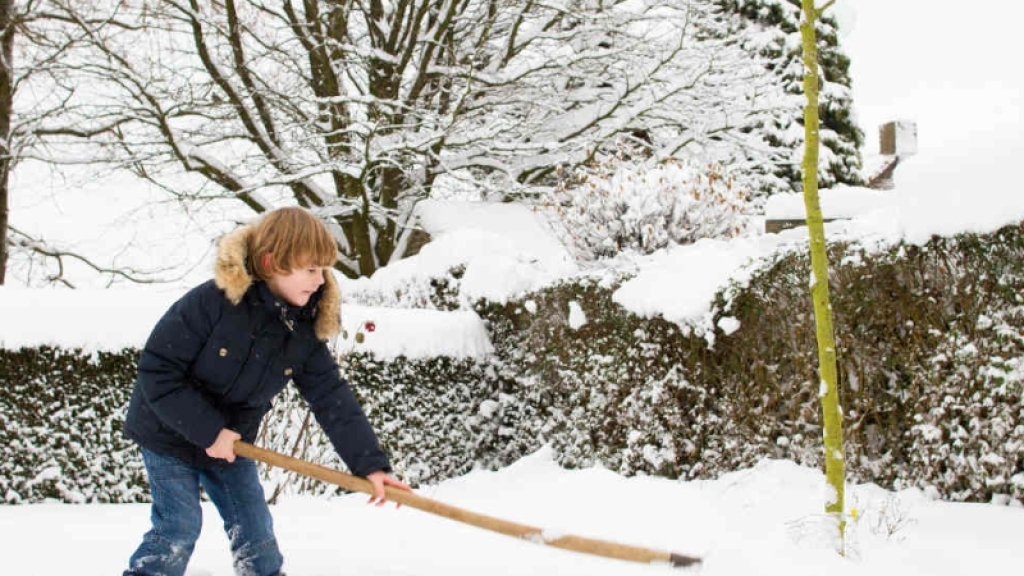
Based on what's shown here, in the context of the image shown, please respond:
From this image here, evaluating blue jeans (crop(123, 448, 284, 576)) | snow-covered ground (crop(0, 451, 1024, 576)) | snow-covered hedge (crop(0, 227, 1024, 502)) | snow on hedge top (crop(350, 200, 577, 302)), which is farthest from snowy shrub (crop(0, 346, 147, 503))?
blue jeans (crop(123, 448, 284, 576))

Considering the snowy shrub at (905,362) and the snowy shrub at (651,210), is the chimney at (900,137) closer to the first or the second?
the snowy shrub at (651,210)

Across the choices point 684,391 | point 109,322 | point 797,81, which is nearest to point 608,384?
point 684,391

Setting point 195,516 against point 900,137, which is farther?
point 900,137

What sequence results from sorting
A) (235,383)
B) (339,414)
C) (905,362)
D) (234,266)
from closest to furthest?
(234,266) < (235,383) < (339,414) < (905,362)

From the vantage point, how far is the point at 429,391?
20.7 feet

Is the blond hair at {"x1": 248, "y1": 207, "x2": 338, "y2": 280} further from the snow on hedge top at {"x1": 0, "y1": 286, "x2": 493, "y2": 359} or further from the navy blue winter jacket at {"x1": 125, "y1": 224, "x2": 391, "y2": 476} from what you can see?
the snow on hedge top at {"x1": 0, "y1": 286, "x2": 493, "y2": 359}

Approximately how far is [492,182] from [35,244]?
6344 mm

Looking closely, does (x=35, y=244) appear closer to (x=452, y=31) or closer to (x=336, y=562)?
(x=452, y=31)

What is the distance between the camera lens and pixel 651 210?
653 cm

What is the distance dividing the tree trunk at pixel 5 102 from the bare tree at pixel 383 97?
0.49m

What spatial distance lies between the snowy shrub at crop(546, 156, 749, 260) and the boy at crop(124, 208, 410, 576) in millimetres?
4004

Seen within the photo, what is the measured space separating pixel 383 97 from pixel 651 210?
542 centimetres

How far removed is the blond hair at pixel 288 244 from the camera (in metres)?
2.67

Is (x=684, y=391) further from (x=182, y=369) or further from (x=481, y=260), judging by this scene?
(x=182, y=369)
